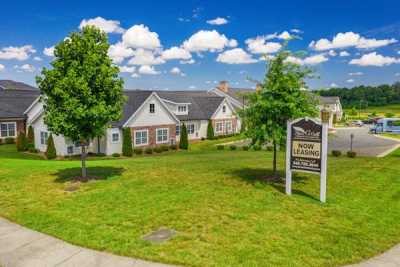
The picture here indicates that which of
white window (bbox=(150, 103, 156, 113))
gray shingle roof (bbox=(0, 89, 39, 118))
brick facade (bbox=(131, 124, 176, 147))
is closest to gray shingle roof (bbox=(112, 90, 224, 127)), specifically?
white window (bbox=(150, 103, 156, 113))

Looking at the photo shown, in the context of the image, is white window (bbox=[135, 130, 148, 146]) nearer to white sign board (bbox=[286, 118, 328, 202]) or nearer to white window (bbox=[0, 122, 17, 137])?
white window (bbox=[0, 122, 17, 137])

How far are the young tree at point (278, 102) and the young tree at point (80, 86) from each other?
572 centimetres

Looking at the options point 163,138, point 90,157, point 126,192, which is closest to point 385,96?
point 163,138

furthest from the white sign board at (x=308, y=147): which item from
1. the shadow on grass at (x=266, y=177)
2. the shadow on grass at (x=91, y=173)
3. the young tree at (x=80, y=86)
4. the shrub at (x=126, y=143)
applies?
the shrub at (x=126, y=143)

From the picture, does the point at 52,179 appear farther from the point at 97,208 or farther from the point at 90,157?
the point at 90,157

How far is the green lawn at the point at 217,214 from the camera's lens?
22.6 feet

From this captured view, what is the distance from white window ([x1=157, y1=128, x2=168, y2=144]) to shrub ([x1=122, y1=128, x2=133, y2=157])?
4.62m

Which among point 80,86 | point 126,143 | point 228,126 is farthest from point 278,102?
point 228,126

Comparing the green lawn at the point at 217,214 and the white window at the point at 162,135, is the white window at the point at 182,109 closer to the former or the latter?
the white window at the point at 162,135

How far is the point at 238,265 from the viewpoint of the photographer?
247 inches

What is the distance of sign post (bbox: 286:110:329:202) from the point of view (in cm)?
1027

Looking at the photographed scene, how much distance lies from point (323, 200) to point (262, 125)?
11.4 feet

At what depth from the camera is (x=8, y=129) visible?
115 ft

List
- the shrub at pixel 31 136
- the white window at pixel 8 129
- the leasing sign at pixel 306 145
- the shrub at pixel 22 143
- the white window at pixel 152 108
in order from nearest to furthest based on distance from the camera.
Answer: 1. the leasing sign at pixel 306 145
2. the shrub at pixel 22 143
3. the shrub at pixel 31 136
4. the white window at pixel 152 108
5. the white window at pixel 8 129
